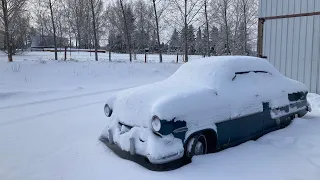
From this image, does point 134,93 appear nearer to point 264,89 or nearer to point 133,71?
point 264,89

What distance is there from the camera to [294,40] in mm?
9898

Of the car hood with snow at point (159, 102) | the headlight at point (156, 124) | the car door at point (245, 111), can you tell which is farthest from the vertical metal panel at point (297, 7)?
the headlight at point (156, 124)

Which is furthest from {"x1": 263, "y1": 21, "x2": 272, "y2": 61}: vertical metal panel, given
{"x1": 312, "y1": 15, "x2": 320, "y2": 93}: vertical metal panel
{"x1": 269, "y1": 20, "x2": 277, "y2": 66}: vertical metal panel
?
{"x1": 312, "y1": 15, "x2": 320, "y2": 93}: vertical metal panel

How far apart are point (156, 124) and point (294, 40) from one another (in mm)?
7939

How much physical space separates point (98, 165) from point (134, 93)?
1.17 meters

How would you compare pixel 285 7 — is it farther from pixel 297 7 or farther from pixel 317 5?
pixel 317 5

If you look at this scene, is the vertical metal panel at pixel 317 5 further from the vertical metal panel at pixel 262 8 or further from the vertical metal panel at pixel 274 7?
the vertical metal panel at pixel 262 8

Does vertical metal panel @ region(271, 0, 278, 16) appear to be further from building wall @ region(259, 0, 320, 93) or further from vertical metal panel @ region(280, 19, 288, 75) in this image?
vertical metal panel @ region(280, 19, 288, 75)

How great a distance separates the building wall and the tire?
668 centimetres

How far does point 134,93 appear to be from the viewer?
4484 mm

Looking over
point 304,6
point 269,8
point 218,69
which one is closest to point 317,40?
point 304,6

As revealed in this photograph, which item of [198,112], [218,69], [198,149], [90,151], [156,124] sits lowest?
[90,151]

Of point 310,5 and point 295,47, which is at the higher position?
point 310,5

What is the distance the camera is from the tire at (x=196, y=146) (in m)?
4.01
